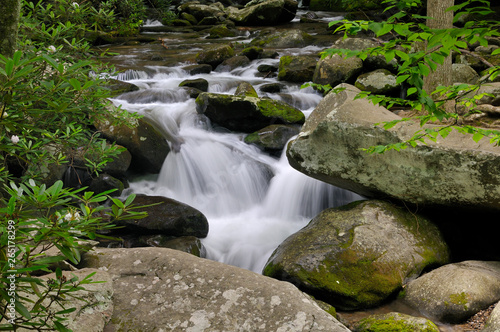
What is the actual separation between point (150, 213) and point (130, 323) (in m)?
3.51

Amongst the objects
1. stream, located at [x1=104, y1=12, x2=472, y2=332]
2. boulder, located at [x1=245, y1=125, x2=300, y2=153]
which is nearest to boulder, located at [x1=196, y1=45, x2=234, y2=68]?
stream, located at [x1=104, y1=12, x2=472, y2=332]

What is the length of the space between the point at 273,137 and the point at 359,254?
13.2 ft

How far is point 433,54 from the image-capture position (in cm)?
180

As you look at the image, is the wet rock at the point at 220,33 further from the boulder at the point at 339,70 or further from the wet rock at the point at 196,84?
the boulder at the point at 339,70

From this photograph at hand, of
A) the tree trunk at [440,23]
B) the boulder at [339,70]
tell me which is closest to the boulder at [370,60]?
the boulder at [339,70]

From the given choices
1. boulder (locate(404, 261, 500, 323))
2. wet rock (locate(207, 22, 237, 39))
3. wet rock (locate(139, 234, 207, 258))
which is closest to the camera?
boulder (locate(404, 261, 500, 323))

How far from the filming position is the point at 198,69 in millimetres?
12273

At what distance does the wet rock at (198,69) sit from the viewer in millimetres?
12203

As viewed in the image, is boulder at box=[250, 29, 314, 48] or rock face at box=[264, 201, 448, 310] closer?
rock face at box=[264, 201, 448, 310]

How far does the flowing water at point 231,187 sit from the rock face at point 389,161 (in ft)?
4.11

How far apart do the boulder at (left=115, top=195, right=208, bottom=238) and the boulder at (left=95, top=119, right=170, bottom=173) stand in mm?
1252

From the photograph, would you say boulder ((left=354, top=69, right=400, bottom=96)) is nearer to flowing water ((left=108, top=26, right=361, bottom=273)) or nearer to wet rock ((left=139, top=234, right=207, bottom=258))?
flowing water ((left=108, top=26, right=361, bottom=273))

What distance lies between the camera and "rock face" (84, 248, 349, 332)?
6.81 feet

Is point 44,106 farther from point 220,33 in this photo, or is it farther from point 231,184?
point 220,33
